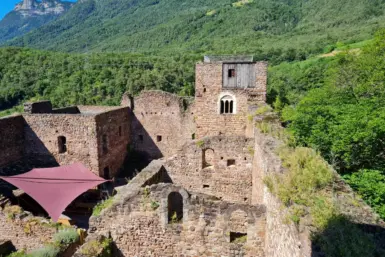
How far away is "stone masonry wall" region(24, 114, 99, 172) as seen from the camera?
1747 cm

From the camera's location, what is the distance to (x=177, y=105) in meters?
20.5

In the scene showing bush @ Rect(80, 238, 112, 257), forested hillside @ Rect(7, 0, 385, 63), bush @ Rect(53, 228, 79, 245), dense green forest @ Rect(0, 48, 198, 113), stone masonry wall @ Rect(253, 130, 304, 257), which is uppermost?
forested hillside @ Rect(7, 0, 385, 63)

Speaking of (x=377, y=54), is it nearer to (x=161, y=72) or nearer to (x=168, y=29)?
(x=161, y=72)

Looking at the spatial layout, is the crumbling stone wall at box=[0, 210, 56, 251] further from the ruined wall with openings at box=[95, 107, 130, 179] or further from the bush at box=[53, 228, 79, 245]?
the ruined wall with openings at box=[95, 107, 130, 179]

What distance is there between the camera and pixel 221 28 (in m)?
113

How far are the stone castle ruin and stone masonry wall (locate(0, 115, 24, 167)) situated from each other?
6cm

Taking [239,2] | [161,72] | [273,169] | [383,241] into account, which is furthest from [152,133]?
[239,2]

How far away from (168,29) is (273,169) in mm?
117352

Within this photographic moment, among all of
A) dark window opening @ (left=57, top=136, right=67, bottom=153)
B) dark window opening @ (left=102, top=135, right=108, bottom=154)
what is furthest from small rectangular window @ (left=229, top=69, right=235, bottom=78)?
dark window opening @ (left=57, top=136, right=67, bottom=153)

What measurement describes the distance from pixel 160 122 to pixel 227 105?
5686mm

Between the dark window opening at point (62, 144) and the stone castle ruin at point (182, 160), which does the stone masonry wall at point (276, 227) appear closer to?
the stone castle ruin at point (182, 160)

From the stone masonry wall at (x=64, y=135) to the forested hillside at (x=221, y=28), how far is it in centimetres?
5275

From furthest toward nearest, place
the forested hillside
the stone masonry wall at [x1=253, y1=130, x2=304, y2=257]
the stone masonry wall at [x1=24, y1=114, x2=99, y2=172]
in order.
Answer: the forested hillside < the stone masonry wall at [x1=24, y1=114, x2=99, y2=172] < the stone masonry wall at [x1=253, y1=130, x2=304, y2=257]

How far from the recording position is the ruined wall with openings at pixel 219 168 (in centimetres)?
1195
